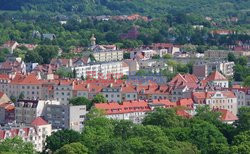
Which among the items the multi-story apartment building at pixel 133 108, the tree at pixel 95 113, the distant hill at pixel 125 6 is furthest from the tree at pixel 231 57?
the distant hill at pixel 125 6

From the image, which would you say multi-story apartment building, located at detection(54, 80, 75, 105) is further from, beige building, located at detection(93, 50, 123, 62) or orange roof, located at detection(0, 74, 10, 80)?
beige building, located at detection(93, 50, 123, 62)

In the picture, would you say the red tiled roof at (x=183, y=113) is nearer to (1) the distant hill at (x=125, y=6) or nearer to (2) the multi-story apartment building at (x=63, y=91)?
(2) the multi-story apartment building at (x=63, y=91)

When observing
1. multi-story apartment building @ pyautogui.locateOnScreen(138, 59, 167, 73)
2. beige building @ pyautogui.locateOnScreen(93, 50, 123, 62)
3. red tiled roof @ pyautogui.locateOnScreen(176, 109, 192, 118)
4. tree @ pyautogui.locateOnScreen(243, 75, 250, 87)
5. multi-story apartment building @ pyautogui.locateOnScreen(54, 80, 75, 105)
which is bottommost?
beige building @ pyautogui.locateOnScreen(93, 50, 123, 62)

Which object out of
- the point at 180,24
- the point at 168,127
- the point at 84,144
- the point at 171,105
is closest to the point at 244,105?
the point at 171,105

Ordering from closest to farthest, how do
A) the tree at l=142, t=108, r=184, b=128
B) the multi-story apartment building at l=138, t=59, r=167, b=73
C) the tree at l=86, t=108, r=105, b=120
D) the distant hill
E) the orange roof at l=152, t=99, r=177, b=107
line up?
the tree at l=142, t=108, r=184, b=128, the tree at l=86, t=108, r=105, b=120, the orange roof at l=152, t=99, r=177, b=107, the multi-story apartment building at l=138, t=59, r=167, b=73, the distant hill

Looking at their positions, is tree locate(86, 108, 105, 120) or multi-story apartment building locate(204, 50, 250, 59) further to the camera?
multi-story apartment building locate(204, 50, 250, 59)

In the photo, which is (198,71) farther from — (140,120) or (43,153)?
(43,153)

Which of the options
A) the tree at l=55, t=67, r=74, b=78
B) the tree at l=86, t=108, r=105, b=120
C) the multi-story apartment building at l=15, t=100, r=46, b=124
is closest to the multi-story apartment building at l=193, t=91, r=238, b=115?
the tree at l=86, t=108, r=105, b=120
